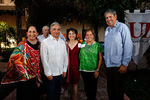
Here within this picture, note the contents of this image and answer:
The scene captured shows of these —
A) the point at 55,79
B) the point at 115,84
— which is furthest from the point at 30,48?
the point at 115,84

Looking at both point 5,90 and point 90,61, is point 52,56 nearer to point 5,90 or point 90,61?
point 90,61

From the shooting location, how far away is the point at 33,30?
2287 millimetres

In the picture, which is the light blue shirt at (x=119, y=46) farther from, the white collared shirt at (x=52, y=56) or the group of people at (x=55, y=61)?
the white collared shirt at (x=52, y=56)

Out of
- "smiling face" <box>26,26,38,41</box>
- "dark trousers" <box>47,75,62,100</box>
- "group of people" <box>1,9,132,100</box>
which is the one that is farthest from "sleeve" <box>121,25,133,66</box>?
"smiling face" <box>26,26,38,41</box>

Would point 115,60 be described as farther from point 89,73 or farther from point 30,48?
point 30,48

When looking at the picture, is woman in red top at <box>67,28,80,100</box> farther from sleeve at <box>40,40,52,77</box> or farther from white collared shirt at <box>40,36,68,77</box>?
sleeve at <box>40,40,52,77</box>

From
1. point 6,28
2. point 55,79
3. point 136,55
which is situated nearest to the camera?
point 55,79

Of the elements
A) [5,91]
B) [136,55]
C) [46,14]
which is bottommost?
[5,91]

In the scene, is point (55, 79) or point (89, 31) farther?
point (89, 31)

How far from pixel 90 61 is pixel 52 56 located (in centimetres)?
91

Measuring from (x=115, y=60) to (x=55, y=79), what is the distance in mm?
1260

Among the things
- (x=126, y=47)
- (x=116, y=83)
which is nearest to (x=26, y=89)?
(x=116, y=83)

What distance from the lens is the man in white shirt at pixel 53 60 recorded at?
232 centimetres

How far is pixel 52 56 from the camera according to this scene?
237 cm
